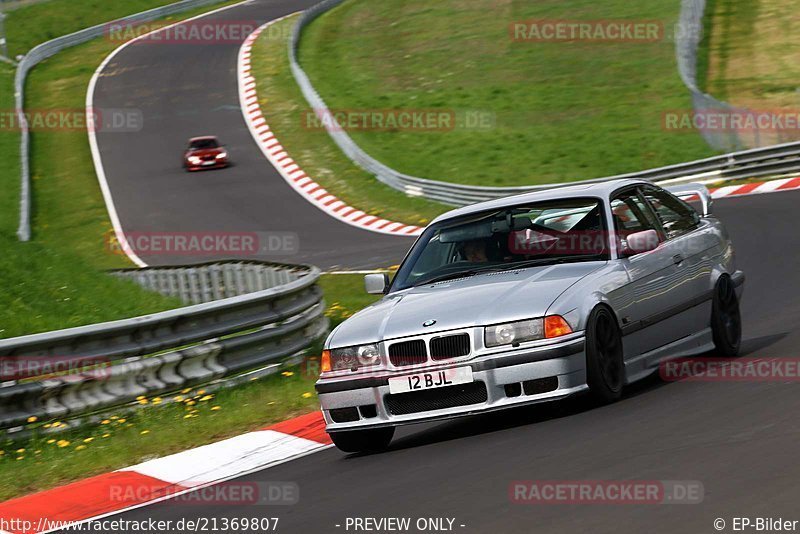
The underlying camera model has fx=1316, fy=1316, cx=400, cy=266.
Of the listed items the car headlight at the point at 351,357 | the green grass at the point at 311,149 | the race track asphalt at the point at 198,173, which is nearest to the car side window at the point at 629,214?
the car headlight at the point at 351,357

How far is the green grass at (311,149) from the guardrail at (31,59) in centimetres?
741

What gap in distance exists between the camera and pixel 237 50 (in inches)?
2069

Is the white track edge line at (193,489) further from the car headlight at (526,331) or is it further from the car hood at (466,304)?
the car headlight at (526,331)

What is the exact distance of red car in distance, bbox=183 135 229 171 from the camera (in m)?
37.5

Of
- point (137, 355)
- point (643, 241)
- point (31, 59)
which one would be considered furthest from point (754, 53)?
point (643, 241)

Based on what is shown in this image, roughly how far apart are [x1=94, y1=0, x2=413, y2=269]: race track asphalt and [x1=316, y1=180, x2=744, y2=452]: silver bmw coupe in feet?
43.7

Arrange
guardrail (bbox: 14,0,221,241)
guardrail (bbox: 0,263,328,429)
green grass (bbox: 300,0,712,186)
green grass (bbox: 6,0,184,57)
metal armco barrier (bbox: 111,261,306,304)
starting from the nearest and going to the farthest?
guardrail (bbox: 0,263,328,429)
metal armco barrier (bbox: 111,261,306,304)
green grass (bbox: 300,0,712,186)
guardrail (bbox: 14,0,221,241)
green grass (bbox: 6,0,184,57)

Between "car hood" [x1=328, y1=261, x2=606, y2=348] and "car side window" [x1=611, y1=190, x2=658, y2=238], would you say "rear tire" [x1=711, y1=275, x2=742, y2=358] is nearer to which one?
"car side window" [x1=611, y1=190, x2=658, y2=238]

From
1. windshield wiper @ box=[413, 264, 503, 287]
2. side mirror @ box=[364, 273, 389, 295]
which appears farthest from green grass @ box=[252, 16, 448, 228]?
windshield wiper @ box=[413, 264, 503, 287]

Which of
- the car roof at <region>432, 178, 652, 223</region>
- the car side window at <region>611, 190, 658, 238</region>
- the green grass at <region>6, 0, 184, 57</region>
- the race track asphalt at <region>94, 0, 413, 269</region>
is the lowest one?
the race track asphalt at <region>94, 0, 413, 269</region>

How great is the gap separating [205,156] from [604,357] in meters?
30.4

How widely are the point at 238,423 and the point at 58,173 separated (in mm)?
30138

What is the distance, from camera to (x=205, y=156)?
37.5m

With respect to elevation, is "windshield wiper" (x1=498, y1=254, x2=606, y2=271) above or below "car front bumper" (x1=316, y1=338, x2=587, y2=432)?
above
